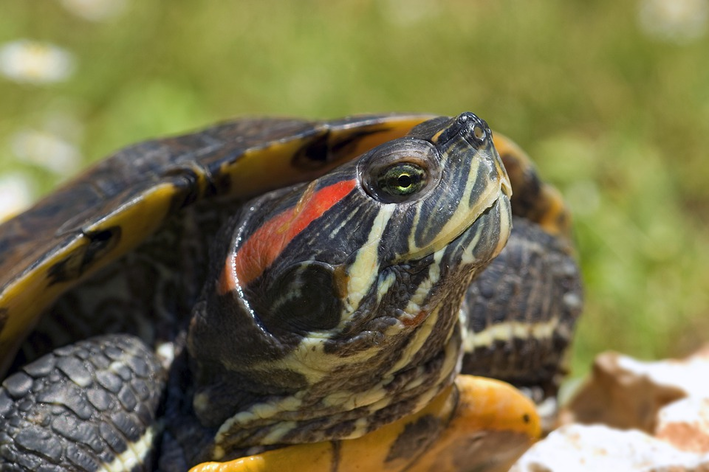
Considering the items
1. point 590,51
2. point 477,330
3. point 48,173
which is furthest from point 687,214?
point 48,173

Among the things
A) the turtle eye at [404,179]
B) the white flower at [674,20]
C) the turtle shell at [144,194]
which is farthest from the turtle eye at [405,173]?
the white flower at [674,20]

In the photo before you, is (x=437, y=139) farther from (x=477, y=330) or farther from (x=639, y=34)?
(x=639, y=34)

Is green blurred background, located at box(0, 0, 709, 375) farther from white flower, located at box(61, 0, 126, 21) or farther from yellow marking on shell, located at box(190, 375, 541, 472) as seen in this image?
yellow marking on shell, located at box(190, 375, 541, 472)

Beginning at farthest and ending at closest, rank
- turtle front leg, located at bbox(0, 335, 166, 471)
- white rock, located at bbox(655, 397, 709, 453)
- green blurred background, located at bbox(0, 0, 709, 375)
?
green blurred background, located at bbox(0, 0, 709, 375) → white rock, located at bbox(655, 397, 709, 453) → turtle front leg, located at bbox(0, 335, 166, 471)

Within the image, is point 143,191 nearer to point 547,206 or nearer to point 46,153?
point 547,206

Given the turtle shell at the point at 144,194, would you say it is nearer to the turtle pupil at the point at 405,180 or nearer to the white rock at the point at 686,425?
the turtle pupil at the point at 405,180

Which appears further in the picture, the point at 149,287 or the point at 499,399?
the point at 149,287

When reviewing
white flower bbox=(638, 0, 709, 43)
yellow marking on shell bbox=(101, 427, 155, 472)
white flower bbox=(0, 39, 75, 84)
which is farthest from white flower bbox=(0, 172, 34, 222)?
white flower bbox=(638, 0, 709, 43)
